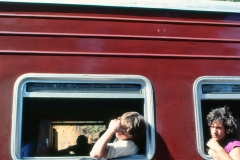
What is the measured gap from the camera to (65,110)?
4023 mm

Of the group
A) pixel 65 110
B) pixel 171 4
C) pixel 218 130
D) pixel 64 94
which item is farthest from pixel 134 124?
pixel 65 110

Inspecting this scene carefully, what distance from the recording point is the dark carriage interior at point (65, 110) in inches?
134

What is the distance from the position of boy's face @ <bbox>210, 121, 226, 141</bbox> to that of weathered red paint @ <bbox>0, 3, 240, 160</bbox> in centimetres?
15

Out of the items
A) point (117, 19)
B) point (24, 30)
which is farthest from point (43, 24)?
point (117, 19)

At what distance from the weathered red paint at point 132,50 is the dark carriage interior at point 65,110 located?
0.94ft

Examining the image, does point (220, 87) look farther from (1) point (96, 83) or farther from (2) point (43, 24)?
(2) point (43, 24)

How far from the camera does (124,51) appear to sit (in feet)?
10.5

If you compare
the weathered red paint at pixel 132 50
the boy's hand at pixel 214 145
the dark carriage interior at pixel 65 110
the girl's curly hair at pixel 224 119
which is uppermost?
the weathered red paint at pixel 132 50

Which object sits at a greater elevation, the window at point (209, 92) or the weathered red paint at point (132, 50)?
the weathered red paint at point (132, 50)

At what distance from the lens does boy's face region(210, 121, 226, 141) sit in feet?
10.3

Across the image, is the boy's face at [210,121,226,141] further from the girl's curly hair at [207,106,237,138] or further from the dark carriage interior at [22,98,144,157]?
the dark carriage interior at [22,98,144,157]

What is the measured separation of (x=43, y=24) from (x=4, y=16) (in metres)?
0.29

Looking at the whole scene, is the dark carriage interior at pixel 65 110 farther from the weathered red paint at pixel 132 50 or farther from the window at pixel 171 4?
the window at pixel 171 4

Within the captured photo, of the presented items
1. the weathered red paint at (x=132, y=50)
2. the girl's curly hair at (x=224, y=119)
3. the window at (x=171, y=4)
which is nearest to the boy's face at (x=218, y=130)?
the girl's curly hair at (x=224, y=119)
